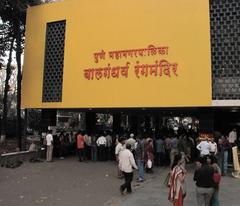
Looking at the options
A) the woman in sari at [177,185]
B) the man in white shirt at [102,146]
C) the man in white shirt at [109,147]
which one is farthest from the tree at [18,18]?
the woman in sari at [177,185]

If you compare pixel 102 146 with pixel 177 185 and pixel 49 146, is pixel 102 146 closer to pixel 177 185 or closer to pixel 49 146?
pixel 49 146

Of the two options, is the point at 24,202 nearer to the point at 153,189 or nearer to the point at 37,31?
the point at 153,189

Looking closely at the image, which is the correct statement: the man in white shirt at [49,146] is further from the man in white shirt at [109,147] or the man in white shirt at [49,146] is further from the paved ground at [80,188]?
the man in white shirt at [109,147]

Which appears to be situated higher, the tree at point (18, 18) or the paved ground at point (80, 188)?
the tree at point (18, 18)

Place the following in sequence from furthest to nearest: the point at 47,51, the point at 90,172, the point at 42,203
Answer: the point at 47,51
the point at 90,172
the point at 42,203

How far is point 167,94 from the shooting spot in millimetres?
19438

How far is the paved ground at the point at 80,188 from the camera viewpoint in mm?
11906

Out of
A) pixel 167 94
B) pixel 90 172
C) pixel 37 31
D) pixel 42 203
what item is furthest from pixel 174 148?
pixel 37 31

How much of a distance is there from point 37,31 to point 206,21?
32.2 feet

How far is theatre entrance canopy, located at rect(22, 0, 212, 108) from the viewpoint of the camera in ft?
62.3

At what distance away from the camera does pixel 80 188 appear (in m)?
14.1

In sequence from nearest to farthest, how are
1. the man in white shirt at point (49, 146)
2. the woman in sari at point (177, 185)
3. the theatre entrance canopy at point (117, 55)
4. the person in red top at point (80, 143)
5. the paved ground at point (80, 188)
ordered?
1. the woman in sari at point (177, 185)
2. the paved ground at point (80, 188)
3. the theatre entrance canopy at point (117, 55)
4. the man in white shirt at point (49, 146)
5. the person in red top at point (80, 143)

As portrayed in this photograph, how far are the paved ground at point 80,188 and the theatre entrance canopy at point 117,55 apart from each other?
3.81m

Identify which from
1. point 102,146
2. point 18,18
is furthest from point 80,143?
point 18,18
